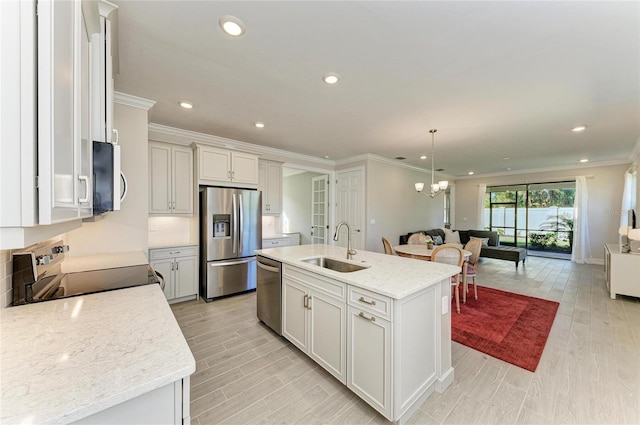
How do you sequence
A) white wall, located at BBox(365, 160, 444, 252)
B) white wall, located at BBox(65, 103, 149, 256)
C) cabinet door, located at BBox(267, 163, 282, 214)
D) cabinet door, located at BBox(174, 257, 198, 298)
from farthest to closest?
white wall, located at BBox(365, 160, 444, 252), cabinet door, located at BBox(267, 163, 282, 214), cabinet door, located at BBox(174, 257, 198, 298), white wall, located at BBox(65, 103, 149, 256)

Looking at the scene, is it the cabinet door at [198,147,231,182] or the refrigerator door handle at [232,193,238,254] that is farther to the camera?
the refrigerator door handle at [232,193,238,254]

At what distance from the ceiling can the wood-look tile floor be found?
2.62 meters

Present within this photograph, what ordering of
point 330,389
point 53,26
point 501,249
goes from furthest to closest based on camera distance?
1. point 501,249
2. point 330,389
3. point 53,26

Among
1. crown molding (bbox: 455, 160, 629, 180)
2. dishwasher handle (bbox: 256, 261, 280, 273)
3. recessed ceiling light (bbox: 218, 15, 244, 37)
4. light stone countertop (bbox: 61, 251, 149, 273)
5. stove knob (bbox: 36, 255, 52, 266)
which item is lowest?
dishwasher handle (bbox: 256, 261, 280, 273)

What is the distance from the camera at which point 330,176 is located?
6152mm

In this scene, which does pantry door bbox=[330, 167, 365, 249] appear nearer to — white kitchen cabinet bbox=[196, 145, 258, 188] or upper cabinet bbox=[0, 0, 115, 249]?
white kitchen cabinet bbox=[196, 145, 258, 188]

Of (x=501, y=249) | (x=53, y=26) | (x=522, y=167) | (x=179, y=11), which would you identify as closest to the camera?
(x=53, y=26)

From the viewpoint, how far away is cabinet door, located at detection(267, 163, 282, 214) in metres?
4.81

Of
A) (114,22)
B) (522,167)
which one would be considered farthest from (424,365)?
(522,167)

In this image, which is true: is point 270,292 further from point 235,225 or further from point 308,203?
point 308,203

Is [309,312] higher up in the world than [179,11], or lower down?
lower down

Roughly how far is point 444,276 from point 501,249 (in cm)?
550

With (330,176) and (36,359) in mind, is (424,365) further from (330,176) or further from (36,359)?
(330,176)

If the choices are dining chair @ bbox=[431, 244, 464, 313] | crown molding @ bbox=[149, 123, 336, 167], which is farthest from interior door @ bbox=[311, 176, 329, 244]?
dining chair @ bbox=[431, 244, 464, 313]
